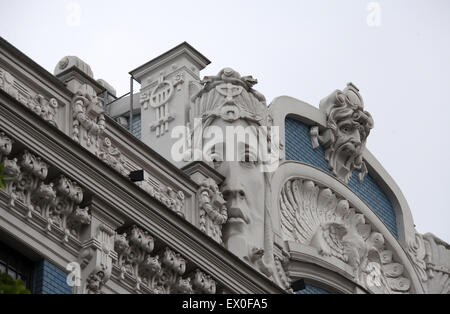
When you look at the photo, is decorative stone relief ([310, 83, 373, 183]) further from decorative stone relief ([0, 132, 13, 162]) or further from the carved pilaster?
decorative stone relief ([0, 132, 13, 162])

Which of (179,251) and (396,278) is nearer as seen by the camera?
(179,251)

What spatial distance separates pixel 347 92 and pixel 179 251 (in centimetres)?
746

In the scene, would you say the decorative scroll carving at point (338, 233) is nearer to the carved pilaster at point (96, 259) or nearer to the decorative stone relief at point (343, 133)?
the decorative stone relief at point (343, 133)

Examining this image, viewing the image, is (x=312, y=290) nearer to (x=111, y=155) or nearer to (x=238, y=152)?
(x=238, y=152)

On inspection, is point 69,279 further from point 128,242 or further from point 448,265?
point 448,265

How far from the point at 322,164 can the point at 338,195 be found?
653 mm

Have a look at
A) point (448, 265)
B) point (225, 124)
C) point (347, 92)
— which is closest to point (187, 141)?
point (225, 124)

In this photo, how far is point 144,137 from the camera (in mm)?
27172

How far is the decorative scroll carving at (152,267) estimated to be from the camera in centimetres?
2283

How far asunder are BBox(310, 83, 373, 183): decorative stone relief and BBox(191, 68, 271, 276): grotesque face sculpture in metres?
2.25

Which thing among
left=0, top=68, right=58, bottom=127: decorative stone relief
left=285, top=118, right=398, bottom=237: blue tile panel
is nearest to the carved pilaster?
left=0, top=68, right=58, bottom=127: decorative stone relief

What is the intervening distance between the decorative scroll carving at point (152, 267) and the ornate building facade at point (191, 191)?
2 cm

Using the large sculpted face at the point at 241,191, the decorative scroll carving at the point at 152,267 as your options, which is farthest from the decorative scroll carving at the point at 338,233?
the decorative scroll carving at the point at 152,267

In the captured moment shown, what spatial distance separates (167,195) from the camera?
80.2ft
